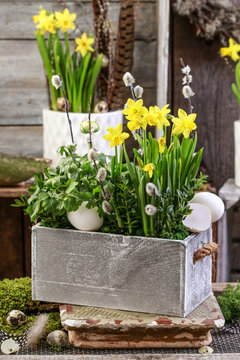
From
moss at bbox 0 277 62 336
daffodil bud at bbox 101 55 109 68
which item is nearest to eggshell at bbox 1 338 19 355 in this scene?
moss at bbox 0 277 62 336

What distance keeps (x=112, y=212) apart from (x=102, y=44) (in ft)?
3.16

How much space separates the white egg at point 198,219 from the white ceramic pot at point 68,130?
2.39 ft

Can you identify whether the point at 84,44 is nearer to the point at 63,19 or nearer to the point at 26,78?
the point at 63,19

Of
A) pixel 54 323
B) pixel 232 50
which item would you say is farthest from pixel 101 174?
pixel 232 50

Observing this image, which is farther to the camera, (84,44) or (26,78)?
(26,78)

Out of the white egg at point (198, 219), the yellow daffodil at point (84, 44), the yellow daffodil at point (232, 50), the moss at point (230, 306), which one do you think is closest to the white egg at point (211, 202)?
the white egg at point (198, 219)

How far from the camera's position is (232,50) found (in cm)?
175

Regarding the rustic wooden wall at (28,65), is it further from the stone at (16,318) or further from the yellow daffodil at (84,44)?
the stone at (16,318)


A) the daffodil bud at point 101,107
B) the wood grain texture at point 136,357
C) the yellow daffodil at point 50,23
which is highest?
the yellow daffodil at point 50,23

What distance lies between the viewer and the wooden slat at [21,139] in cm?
187

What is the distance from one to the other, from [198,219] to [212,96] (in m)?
1.11

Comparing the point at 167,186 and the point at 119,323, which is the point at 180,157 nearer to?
the point at 167,186

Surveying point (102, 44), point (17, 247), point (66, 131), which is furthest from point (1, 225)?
point (102, 44)

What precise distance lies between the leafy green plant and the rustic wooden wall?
21 centimetres
